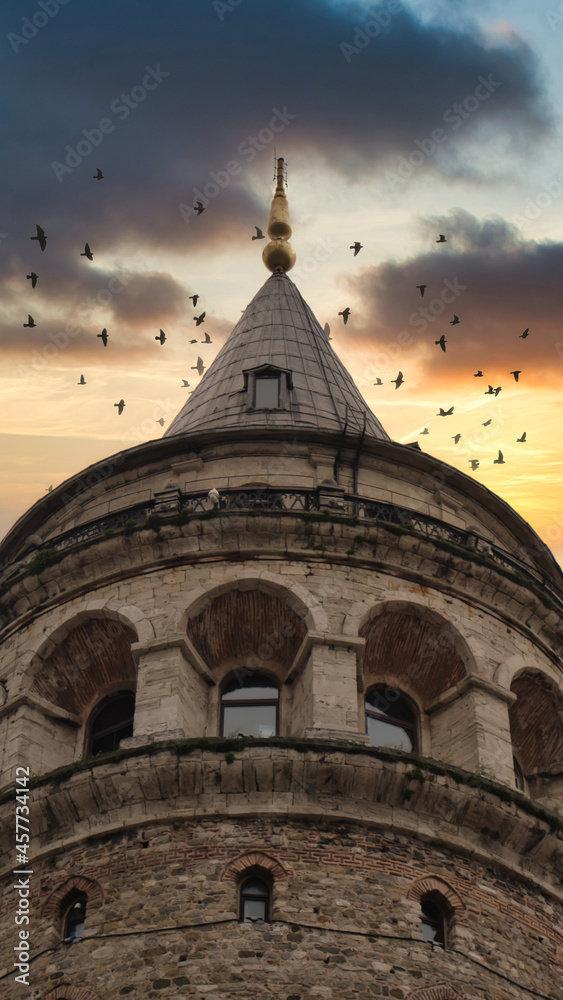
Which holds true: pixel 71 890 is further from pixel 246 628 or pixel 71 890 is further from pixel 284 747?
pixel 246 628

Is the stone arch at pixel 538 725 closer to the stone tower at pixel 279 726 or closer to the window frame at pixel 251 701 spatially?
the stone tower at pixel 279 726

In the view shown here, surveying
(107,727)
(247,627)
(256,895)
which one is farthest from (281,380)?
(256,895)

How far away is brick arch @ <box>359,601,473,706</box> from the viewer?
28328 mm

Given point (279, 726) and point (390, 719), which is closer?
point (279, 726)

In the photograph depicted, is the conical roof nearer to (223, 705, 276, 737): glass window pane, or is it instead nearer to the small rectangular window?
the small rectangular window

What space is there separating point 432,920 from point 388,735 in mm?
4800

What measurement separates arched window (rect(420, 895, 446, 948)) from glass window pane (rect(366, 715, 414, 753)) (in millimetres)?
4124

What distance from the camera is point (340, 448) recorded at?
3312 centimetres

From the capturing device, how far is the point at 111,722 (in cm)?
2820

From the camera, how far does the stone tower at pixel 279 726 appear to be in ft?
73.3

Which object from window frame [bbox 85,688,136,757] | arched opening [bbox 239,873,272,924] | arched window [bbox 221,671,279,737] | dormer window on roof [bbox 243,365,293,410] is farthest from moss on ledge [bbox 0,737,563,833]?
dormer window on roof [bbox 243,365,293,410]

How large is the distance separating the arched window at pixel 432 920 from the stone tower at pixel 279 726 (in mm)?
56

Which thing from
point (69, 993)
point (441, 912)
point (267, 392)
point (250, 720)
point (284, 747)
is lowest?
point (69, 993)

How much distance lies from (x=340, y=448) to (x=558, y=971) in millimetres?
12677
